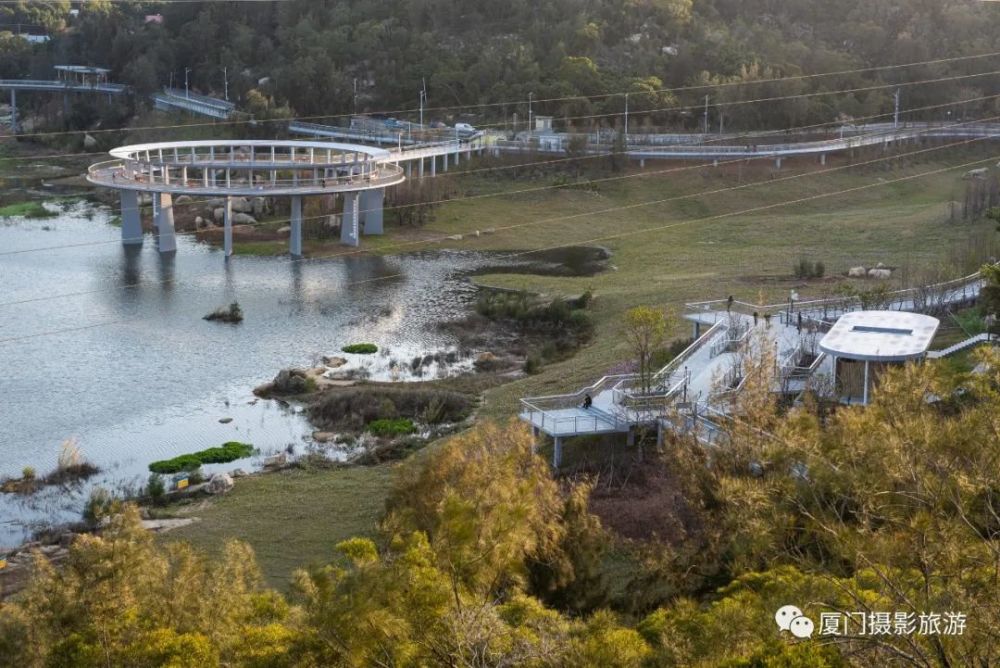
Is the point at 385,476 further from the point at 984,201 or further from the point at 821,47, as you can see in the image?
the point at 821,47

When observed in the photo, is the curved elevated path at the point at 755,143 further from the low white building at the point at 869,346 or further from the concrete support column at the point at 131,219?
the low white building at the point at 869,346

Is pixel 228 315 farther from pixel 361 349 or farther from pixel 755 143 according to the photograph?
pixel 755 143

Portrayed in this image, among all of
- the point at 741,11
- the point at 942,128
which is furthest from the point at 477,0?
the point at 942,128

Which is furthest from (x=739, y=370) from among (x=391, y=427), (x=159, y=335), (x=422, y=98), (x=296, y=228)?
(x=422, y=98)

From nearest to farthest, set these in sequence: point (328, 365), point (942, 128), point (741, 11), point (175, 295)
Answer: point (328, 365) < point (175, 295) < point (942, 128) < point (741, 11)

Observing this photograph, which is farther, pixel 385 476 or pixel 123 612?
pixel 385 476

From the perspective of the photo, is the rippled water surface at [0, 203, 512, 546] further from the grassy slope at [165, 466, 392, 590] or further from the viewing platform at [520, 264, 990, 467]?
the viewing platform at [520, 264, 990, 467]
